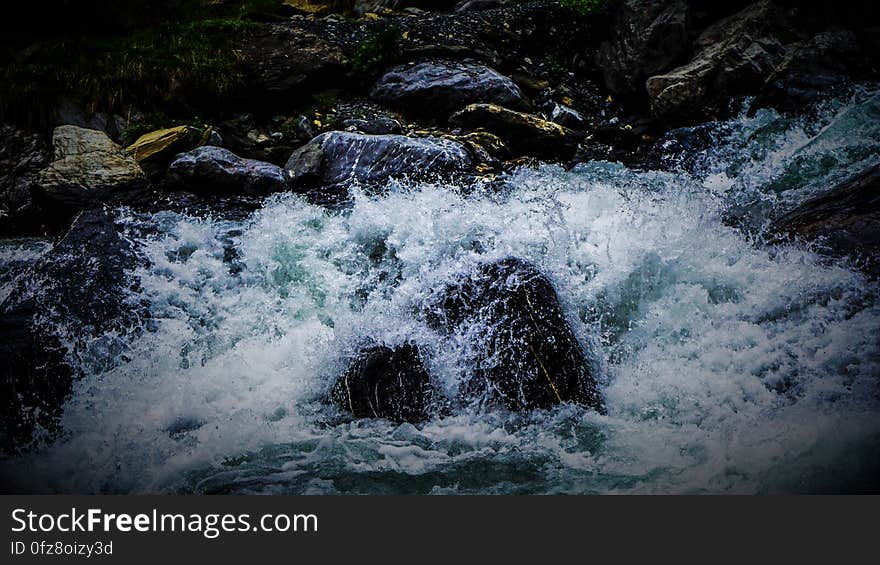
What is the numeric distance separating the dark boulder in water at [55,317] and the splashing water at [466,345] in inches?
7.3

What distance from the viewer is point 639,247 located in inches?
178

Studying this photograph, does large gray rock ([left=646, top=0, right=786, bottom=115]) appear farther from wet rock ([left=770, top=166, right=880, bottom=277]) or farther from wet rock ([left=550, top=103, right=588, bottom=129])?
wet rock ([left=770, top=166, right=880, bottom=277])

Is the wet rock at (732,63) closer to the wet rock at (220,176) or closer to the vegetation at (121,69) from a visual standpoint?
the wet rock at (220,176)

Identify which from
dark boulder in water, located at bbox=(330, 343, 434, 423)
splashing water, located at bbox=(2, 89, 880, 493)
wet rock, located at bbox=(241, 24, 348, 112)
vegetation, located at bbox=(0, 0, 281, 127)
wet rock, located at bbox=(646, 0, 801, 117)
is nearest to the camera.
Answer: splashing water, located at bbox=(2, 89, 880, 493)

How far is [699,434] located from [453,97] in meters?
5.80

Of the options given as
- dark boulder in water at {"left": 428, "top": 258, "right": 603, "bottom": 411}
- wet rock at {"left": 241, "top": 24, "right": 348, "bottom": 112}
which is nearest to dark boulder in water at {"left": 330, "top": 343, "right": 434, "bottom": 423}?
dark boulder in water at {"left": 428, "top": 258, "right": 603, "bottom": 411}

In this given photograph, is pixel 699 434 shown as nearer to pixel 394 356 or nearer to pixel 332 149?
pixel 394 356

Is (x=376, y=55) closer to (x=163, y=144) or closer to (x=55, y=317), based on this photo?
(x=163, y=144)

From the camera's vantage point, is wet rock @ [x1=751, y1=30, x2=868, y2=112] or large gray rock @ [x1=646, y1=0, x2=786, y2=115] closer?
wet rock @ [x1=751, y1=30, x2=868, y2=112]

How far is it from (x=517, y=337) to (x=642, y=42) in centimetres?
635

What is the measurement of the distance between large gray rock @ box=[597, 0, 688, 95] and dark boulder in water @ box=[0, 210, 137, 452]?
24.8 ft

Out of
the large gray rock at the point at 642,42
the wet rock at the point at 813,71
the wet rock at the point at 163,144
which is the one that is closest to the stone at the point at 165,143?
the wet rock at the point at 163,144

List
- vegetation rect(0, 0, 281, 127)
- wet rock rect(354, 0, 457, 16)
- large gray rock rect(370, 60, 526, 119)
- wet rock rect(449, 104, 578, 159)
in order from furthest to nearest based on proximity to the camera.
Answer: wet rock rect(354, 0, 457, 16) → large gray rock rect(370, 60, 526, 119) → vegetation rect(0, 0, 281, 127) → wet rock rect(449, 104, 578, 159)

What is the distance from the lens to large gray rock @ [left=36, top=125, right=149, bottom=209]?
521 centimetres
